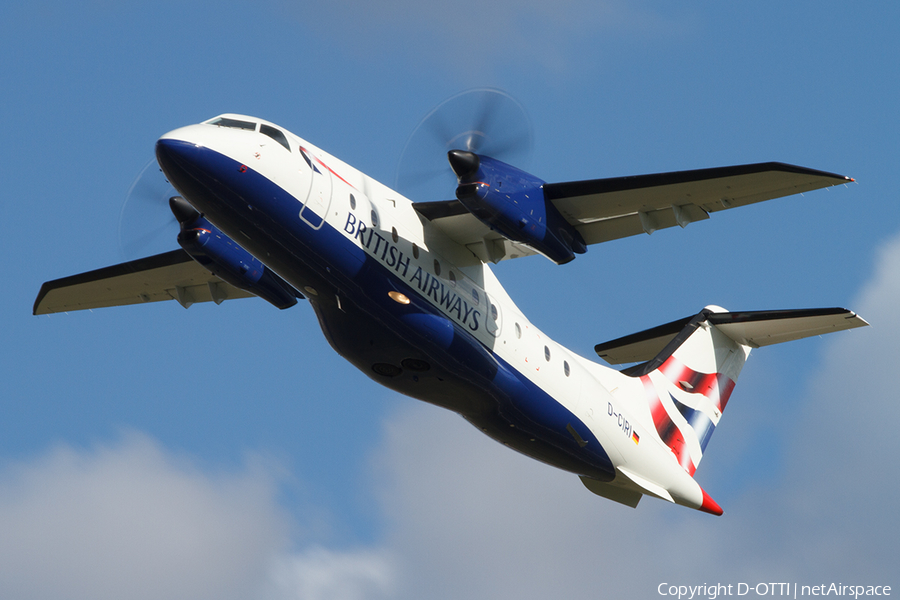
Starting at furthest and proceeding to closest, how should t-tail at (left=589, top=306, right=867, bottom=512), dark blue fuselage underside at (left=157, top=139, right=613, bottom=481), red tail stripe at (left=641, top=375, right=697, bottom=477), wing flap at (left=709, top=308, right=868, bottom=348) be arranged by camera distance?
t-tail at (left=589, top=306, right=867, bottom=512) → red tail stripe at (left=641, top=375, right=697, bottom=477) → wing flap at (left=709, top=308, right=868, bottom=348) → dark blue fuselage underside at (left=157, top=139, right=613, bottom=481)

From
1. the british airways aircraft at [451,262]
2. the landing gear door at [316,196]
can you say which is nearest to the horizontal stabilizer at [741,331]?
the british airways aircraft at [451,262]

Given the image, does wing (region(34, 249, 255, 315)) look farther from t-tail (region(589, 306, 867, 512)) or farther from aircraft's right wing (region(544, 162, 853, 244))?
t-tail (region(589, 306, 867, 512))

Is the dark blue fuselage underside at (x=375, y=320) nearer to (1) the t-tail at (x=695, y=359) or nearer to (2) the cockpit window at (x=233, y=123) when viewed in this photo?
(2) the cockpit window at (x=233, y=123)

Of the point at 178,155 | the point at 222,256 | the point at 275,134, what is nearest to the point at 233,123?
the point at 275,134

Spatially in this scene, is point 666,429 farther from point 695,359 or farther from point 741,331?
point 741,331

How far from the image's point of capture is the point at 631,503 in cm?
1716

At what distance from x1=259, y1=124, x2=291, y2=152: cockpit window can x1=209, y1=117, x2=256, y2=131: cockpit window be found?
0.13m

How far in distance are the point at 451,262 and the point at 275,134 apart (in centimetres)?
311

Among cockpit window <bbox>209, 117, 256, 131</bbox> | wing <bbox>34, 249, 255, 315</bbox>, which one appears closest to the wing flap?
wing <bbox>34, 249, 255, 315</bbox>

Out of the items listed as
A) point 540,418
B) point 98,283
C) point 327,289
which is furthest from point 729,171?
point 98,283

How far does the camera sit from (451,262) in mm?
14570

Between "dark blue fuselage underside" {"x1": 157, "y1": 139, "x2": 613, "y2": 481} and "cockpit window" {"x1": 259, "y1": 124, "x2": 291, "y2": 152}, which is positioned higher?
"cockpit window" {"x1": 259, "y1": 124, "x2": 291, "y2": 152}

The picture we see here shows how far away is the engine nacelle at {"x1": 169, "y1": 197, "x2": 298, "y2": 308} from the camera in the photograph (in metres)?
15.0

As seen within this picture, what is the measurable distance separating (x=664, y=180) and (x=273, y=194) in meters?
5.04
